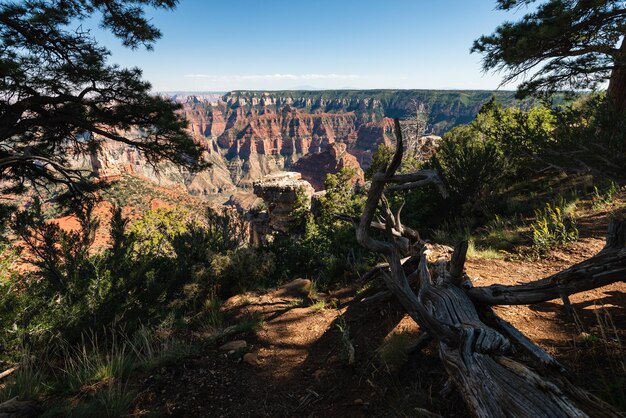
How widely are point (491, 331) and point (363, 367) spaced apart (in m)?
1.47

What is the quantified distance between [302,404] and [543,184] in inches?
417

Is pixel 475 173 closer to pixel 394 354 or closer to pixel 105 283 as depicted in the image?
pixel 394 354

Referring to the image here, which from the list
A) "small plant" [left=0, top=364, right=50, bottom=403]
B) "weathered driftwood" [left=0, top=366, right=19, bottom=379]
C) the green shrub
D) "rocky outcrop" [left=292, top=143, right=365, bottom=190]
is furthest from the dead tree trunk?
"rocky outcrop" [left=292, top=143, right=365, bottom=190]

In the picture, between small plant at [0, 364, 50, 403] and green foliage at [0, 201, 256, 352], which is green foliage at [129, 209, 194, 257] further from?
small plant at [0, 364, 50, 403]

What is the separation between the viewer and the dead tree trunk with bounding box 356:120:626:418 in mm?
1541

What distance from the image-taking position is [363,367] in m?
3.12

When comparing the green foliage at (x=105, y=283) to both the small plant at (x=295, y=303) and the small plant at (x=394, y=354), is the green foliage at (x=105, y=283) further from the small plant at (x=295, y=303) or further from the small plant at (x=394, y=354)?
the small plant at (x=394, y=354)

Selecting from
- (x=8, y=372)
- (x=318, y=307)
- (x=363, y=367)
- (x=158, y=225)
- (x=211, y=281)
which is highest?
(x=363, y=367)

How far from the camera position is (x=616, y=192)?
7.39 m

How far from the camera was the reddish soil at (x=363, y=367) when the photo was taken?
7.43 feet

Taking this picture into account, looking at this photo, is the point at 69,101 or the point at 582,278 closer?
the point at 582,278

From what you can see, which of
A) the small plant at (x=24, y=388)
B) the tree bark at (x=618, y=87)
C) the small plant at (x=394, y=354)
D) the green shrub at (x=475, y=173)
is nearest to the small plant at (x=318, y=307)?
the small plant at (x=394, y=354)

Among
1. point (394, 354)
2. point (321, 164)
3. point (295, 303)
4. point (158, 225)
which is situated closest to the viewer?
point (394, 354)

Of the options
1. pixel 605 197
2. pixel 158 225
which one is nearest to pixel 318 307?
pixel 605 197
